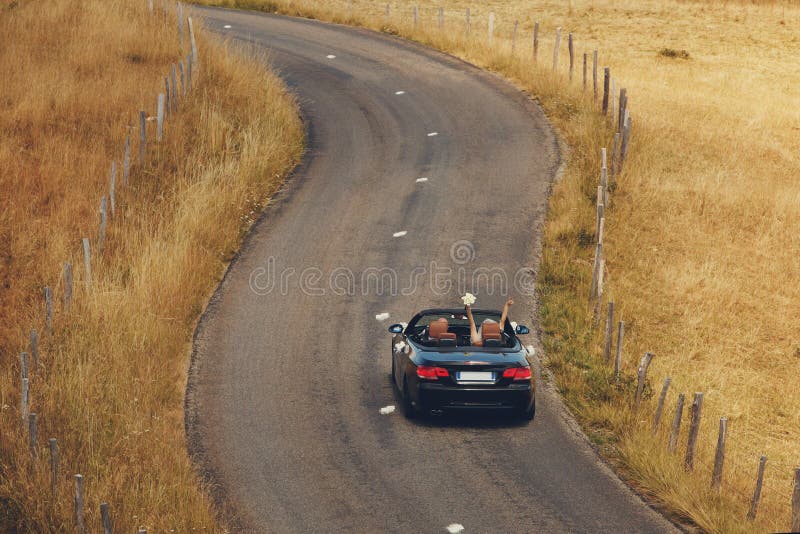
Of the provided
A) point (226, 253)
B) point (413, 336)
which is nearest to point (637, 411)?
point (413, 336)

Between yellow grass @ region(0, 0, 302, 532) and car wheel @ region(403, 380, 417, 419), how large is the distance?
286cm

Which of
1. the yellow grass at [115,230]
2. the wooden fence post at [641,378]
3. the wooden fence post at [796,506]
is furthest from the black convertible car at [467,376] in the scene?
the wooden fence post at [796,506]

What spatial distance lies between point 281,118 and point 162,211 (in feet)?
23.5

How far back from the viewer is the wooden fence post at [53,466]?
1025 centimetres

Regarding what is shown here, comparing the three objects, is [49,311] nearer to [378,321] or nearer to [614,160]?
[378,321]

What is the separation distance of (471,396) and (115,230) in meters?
8.59

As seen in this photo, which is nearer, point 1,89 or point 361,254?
point 361,254

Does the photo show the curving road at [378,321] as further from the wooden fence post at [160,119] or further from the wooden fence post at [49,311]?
the wooden fence post at [160,119]

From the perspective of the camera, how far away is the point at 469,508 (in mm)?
11352

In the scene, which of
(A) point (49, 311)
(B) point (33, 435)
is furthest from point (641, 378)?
(A) point (49, 311)

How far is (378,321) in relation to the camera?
57.8ft

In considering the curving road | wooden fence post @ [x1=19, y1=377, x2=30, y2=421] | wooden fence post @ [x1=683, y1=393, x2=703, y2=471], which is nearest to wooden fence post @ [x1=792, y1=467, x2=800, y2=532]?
the curving road

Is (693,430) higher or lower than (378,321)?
higher

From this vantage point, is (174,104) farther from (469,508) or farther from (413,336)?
(469,508)
